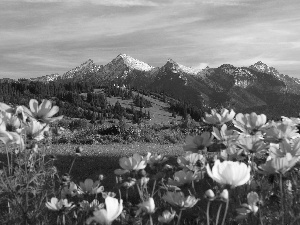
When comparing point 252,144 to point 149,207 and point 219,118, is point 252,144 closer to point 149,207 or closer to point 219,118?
point 219,118

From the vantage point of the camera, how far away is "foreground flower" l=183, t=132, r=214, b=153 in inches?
104

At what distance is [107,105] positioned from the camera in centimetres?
14850

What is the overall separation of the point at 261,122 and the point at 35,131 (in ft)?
5.00

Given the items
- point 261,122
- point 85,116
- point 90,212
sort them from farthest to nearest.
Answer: point 85,116
point 261,122
point 90,212

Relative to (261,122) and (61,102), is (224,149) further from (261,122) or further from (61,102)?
(61,102)

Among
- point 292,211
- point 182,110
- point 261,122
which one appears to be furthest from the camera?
point 182,110

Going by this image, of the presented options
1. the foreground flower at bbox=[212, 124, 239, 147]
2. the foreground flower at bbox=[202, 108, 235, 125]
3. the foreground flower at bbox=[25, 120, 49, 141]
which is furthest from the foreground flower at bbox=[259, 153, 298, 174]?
the foreground flower at bbox=[25, 120, 49, 141]

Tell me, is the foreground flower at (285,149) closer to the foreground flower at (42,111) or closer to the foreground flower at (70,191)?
the foreground flower at (70,191)

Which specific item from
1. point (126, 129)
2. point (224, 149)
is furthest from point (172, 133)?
point (224, 149)

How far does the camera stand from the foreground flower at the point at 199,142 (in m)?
2.64

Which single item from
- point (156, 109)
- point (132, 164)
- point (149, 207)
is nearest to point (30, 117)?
point (132, 164)

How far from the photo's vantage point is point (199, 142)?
105 inches

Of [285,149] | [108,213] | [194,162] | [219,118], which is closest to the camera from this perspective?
[108,213]

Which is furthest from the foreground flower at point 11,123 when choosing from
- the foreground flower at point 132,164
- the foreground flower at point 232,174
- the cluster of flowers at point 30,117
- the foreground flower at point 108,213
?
the foreground flower at point 232,174
